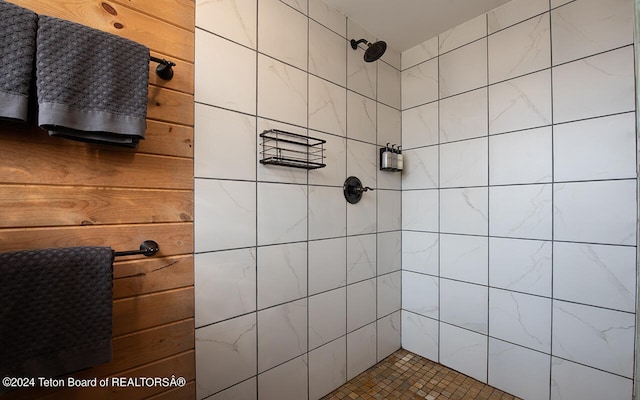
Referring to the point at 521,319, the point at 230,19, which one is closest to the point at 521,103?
the point at 521,319

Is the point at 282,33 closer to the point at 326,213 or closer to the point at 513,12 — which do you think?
the point at 326,213

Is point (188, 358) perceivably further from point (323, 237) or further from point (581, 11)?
point (581, 11)

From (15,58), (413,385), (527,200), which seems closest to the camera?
(15,58)

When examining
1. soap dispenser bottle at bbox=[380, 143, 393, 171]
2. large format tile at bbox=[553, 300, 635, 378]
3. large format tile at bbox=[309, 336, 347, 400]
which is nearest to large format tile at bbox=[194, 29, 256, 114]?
soap dispenser bottle at bbox=[380, 143, 393, 171]

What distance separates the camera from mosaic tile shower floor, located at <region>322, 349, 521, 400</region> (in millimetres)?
1377

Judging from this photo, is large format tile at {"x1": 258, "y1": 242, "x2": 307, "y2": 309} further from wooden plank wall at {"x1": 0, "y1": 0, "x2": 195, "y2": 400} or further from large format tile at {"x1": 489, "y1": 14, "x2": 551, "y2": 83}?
large format tile at {"x1": 489, "y1": 14, "x2": 551, "y2": 83}

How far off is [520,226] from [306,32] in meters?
1.45

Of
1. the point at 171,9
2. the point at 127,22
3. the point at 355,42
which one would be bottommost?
the point at 127,22

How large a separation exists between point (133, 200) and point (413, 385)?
5.26 feet

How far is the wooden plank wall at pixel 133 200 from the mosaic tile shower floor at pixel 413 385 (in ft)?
2.96

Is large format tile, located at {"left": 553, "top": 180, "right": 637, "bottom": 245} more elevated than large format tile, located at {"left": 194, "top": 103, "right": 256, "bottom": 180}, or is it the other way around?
large format tile, located at {"left": 194, "top": 103, "right": 256, "bottom": 180}

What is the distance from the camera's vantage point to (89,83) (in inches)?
28.1

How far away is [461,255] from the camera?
1572 millimetres

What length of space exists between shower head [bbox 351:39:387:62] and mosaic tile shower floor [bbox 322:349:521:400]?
1.78m
